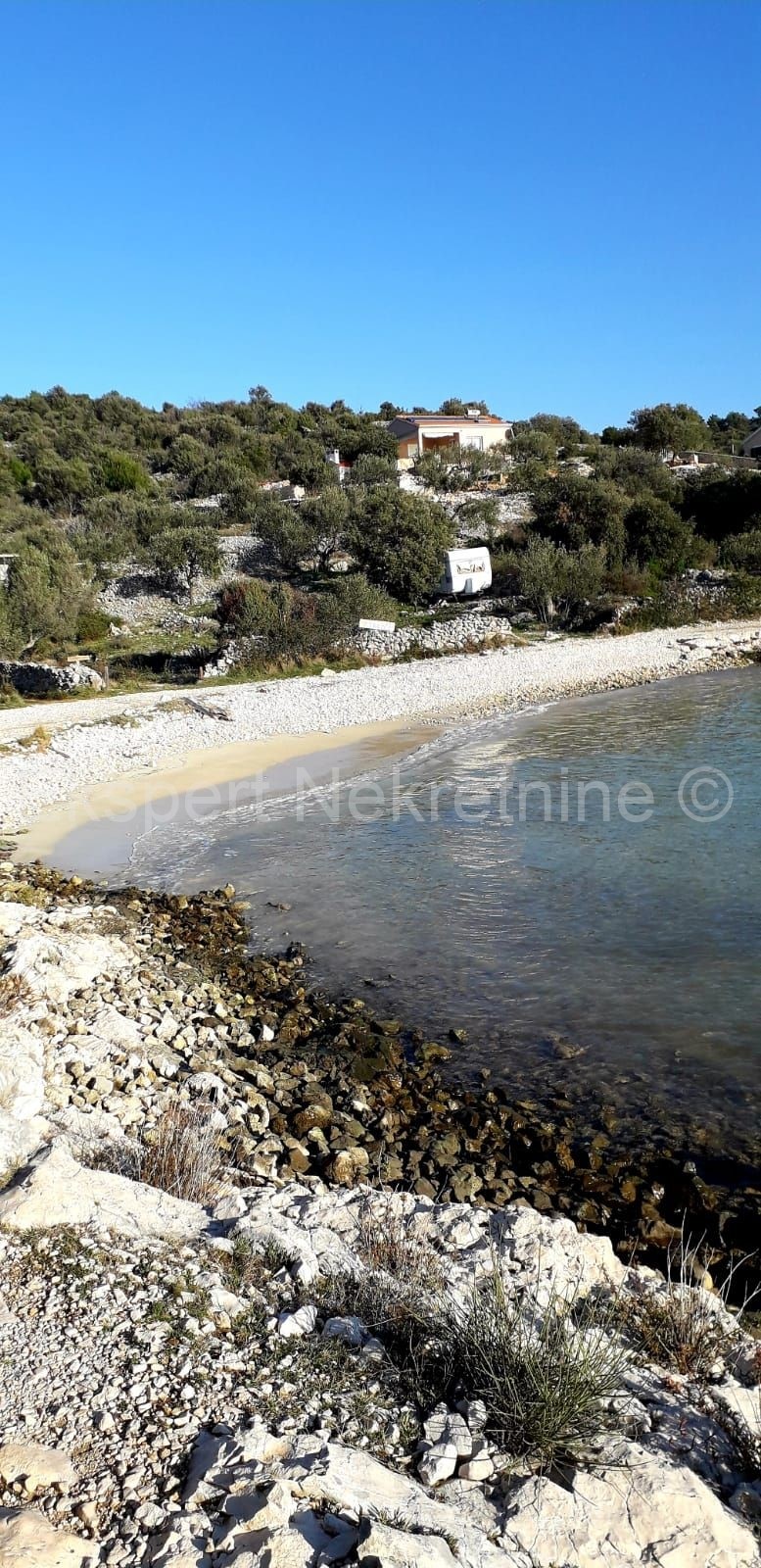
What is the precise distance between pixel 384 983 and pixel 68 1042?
346cm

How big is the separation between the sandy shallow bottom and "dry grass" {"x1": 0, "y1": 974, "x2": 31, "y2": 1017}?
5.42 m

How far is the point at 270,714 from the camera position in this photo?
79.9 feet

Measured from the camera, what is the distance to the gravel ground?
19500mm

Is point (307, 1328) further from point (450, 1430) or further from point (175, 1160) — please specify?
point (175, 1160)

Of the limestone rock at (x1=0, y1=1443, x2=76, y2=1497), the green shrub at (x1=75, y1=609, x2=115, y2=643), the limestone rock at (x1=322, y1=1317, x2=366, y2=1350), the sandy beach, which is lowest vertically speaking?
the limestone rock at (x1=322, y1=1317, x2=366, y2=1350)

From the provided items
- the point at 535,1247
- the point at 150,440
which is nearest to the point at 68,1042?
the point at 535,1247

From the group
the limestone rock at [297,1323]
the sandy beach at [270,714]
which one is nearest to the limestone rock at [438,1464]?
the limestone rock at [297,1323]

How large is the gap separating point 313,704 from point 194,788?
7686 mm

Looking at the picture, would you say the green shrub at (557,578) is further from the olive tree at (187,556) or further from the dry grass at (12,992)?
the dry grass at (12,992)

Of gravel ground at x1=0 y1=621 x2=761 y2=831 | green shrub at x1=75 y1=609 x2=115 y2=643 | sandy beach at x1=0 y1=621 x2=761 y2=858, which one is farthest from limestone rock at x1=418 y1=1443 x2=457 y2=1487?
green shrub at x1=75 y1=609 x2=115 y2=643

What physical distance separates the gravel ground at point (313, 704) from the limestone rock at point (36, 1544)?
13919mm

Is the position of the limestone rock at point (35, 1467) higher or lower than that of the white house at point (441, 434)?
lower

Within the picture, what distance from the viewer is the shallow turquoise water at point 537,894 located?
8.81 metres

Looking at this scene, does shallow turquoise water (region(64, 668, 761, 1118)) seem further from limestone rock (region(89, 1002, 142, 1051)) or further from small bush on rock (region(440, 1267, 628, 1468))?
small bush on rock (region(440, 1267, 628, 1468))
